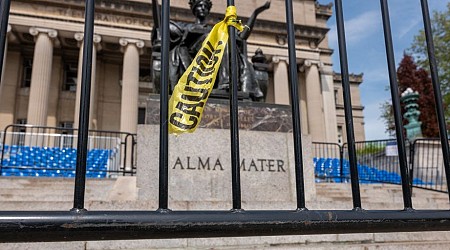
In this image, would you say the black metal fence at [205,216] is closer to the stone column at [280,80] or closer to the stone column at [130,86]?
the stone column at [130,86]

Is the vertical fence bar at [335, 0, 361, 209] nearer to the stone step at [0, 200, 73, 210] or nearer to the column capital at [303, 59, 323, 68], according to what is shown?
the stone step at [0, 200, 73, 210]

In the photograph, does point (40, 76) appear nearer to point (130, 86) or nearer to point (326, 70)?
point (130, 86)

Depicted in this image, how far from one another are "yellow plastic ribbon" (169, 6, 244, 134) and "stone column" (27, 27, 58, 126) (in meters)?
24.9

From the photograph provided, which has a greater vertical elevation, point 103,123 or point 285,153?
point 103,123

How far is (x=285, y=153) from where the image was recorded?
18.9 ft

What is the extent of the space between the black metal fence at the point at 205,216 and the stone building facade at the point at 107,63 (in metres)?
23.2

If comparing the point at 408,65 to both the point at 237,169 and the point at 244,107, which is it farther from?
the point at 237,169

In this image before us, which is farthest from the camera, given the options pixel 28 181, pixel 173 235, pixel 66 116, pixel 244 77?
pixel 66 116

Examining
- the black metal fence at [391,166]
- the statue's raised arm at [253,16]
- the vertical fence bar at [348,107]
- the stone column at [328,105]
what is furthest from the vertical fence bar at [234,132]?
the stone column at [328,105]

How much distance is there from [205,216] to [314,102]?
101ft

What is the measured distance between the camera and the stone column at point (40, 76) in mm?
23719

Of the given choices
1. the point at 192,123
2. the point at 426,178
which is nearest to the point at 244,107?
the point at 192,123

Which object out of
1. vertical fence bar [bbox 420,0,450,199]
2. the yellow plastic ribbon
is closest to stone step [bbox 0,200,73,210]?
the yellow plastic ribbon

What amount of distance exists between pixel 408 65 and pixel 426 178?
30.0 metres
